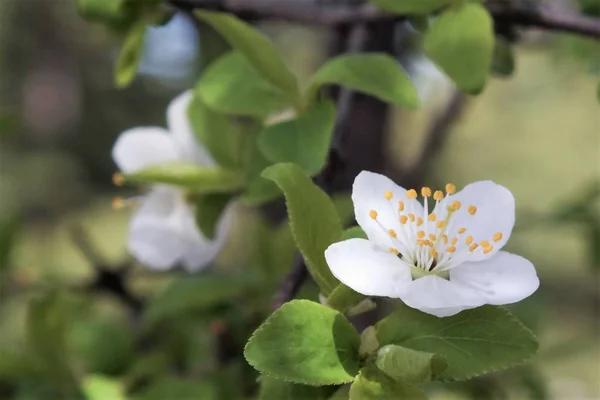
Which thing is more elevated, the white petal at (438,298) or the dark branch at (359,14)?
the dark branch at (359,14)

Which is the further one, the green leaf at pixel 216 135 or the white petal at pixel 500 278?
the green leaf at pixel 216 135

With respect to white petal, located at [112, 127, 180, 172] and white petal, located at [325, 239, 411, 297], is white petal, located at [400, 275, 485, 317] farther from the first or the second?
white petal, located at [112, 127, 180, 172]

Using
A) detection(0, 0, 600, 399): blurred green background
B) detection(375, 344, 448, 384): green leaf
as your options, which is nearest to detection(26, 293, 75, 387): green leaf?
detection(0, 0, 600, 399): blurred green background

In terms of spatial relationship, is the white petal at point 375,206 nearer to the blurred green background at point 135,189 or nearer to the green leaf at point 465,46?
the green leaf at point 465,46

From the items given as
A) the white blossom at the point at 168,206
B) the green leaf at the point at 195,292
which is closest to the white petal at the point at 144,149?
the white blossom at the point at 168,206

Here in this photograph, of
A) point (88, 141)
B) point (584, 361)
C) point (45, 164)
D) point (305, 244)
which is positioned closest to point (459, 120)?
point (305, 244)

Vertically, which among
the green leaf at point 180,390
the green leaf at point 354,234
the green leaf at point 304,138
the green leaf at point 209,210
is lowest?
the green leaf at point 180,390
